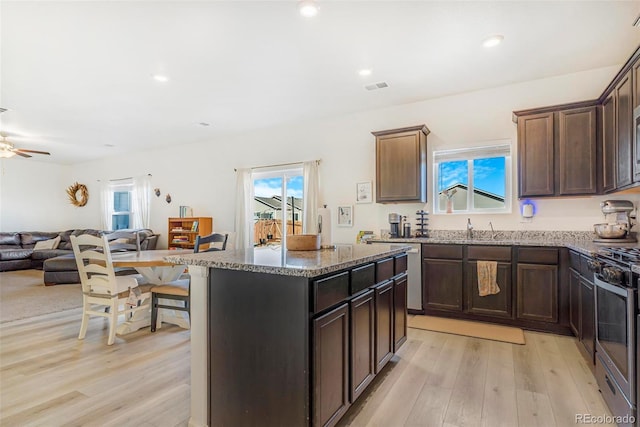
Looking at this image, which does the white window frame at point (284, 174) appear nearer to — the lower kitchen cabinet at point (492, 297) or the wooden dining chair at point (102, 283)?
the wooden dining chair at point (102, 283)

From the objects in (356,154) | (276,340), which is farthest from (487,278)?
(276,340)

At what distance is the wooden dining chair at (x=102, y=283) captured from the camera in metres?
3.00

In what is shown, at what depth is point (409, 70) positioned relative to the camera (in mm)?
3557

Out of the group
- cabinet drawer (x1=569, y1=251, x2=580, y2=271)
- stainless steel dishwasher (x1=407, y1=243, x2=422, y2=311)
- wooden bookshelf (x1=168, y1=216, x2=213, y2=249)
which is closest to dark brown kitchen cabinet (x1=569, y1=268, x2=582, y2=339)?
cabinet drawer (x1=569, y1=251, x2=580, y2=271)

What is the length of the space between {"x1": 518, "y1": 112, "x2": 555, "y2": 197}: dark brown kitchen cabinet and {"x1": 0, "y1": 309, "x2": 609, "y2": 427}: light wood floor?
1563 millimetres

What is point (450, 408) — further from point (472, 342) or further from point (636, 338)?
point (472, 342)

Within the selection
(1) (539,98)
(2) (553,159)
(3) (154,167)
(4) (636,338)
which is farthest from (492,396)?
(3) (154,167)

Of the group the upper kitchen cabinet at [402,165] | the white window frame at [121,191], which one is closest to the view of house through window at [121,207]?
the white window frame at [121,191]

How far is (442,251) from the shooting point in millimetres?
3750

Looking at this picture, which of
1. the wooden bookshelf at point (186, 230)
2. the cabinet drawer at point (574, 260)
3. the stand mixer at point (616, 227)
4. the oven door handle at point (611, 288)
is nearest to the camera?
the oven door handle at point (611, 288)

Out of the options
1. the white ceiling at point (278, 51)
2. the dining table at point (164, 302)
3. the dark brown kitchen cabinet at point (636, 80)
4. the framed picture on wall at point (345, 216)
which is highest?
the white ceiling at point (278, 51)

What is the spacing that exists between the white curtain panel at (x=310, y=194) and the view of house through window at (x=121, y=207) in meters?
5.25

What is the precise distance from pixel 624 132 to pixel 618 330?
1.96m

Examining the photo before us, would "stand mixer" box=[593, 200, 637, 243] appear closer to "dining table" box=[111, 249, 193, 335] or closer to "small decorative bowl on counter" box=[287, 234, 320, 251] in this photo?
"small decorative bowl on counter" box=[287, 234, 320, 251]
